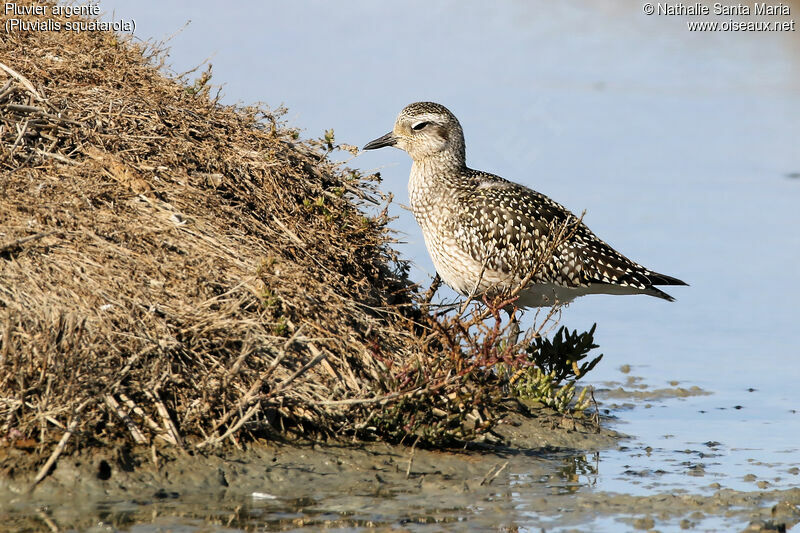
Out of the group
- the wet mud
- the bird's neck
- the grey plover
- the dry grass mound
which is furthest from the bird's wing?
the wet mud

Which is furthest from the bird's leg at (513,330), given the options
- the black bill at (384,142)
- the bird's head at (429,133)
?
the black bill at (384,142)

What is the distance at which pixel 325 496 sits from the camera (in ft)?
21.3

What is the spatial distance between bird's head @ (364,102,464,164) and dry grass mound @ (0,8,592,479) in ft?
3.85

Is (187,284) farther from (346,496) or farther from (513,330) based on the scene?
(513,330)

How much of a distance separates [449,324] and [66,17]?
426cm

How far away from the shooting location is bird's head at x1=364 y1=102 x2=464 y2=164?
33.1ft

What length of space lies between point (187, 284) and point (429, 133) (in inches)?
143

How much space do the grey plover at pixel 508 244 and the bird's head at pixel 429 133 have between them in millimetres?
159

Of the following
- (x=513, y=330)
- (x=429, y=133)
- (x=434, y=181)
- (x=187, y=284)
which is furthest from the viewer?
(x=429, y=133)

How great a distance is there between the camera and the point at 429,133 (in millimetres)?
10141

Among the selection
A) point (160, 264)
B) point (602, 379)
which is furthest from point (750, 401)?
point (160, 264)

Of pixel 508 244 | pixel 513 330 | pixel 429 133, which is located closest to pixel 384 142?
pixel 429 133

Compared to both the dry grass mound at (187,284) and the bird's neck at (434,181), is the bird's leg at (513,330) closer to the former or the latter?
the dry grass mound at (187,284)

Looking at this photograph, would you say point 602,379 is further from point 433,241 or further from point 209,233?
point 209,233
